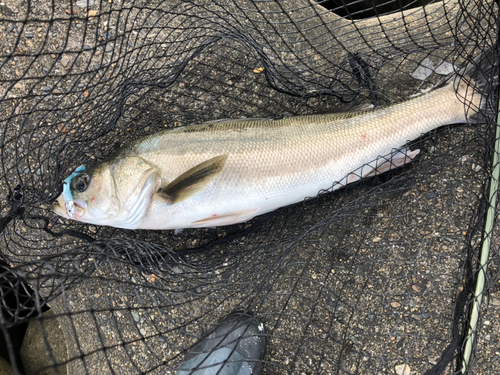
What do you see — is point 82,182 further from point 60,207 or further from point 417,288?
point 417,288

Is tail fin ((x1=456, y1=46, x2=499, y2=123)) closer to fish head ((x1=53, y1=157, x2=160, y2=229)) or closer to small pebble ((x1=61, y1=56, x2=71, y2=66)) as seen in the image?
fish head ((x1=53, y1=157, x2=160, y2=229))

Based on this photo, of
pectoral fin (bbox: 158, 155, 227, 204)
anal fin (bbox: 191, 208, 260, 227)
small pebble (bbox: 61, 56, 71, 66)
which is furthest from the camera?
small pebble (bbox: 61, 56, 71, 66)

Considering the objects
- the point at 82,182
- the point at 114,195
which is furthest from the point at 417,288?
the point at 82,182

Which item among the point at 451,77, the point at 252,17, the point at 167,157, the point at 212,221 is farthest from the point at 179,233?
the point at 451,77

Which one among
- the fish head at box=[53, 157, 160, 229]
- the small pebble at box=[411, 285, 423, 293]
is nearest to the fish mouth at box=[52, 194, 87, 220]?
the fish head at box=[53, 157, 160, 229]

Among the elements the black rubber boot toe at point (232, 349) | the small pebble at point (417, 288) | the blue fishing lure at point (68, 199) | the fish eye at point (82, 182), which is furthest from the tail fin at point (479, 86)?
the blue fishing lure at point (68, 199)

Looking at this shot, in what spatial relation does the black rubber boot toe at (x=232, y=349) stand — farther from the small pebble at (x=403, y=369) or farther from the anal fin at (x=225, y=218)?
the small pebble at (x=403, y=369)

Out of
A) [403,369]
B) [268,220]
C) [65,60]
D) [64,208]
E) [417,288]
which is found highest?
[65,60]

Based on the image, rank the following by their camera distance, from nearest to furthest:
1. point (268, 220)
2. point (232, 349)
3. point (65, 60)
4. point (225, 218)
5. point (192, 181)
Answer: point (192, 181) < point (225, 218) < point (232, 349) < point (268, 220) < point (65, 60)

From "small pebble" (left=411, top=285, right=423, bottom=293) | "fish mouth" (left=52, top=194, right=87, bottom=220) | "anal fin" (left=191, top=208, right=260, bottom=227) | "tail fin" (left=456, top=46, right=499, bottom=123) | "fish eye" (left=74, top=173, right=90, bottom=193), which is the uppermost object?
"tail fin" (left=456, top=46, right=499, bottom=123)
